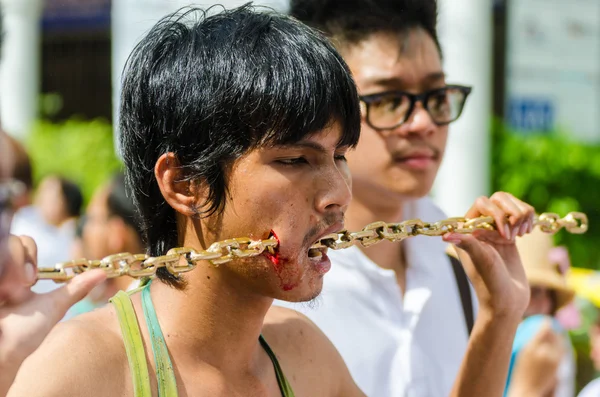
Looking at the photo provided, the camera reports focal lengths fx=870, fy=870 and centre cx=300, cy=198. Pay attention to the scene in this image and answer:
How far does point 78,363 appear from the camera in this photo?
1590mm

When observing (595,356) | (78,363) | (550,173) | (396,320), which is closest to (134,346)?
(78,363)

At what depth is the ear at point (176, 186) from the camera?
1828 millimetres

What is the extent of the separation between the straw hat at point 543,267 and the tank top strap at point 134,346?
262cm

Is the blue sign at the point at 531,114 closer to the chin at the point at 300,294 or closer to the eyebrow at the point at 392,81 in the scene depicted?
the eyebrow at the point at 392,81

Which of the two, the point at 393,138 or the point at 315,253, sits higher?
the point at 393,138

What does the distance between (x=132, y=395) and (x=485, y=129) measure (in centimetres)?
463

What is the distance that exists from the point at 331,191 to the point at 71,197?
548 cm

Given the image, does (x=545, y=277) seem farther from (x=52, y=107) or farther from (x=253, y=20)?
(x=52, y=107)

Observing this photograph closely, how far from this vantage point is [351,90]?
189 cm

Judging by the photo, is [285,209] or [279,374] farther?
[279,374]

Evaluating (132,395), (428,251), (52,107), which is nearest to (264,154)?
(132,395)

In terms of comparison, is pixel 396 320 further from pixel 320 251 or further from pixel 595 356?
pixel 595 356

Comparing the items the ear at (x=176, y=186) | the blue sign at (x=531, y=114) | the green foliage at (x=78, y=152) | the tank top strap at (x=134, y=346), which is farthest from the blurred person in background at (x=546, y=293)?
the green foliage at (x=78, y=152)

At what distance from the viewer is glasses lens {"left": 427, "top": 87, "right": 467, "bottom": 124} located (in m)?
2.81
